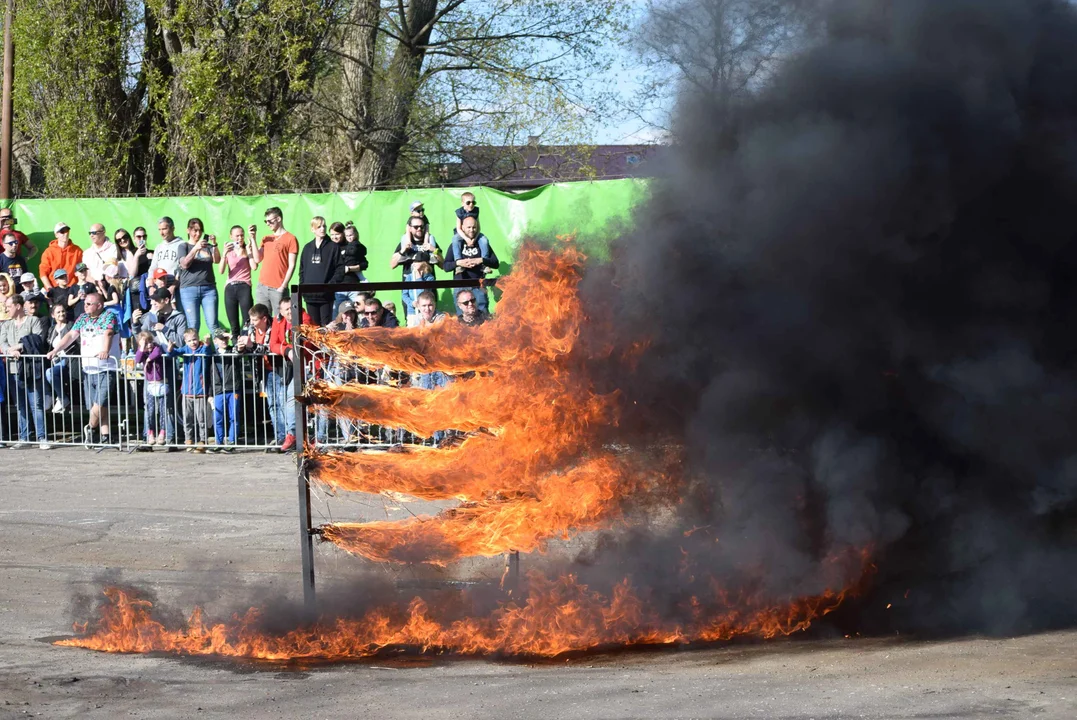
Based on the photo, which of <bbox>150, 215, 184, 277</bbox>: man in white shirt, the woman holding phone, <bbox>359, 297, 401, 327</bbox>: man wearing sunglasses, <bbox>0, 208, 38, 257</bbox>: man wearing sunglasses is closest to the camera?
<bbox>359, 297, 401, 327</bbox>: man wearing sunglasses

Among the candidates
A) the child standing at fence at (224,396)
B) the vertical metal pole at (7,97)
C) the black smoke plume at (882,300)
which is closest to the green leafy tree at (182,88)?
the vertical metal pole at (7,97)

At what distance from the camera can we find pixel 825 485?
22.7 ft

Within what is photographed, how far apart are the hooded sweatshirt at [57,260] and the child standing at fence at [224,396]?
146 inches

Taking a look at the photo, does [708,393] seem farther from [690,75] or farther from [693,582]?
[690,75]

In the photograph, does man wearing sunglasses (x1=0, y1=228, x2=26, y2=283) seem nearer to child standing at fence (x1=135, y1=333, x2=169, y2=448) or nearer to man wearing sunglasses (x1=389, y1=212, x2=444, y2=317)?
child standing at fence (x1=135, y1=333, x2=169, y2=448)

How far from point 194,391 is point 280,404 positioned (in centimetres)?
113

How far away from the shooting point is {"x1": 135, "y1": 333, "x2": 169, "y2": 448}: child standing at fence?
14.3m

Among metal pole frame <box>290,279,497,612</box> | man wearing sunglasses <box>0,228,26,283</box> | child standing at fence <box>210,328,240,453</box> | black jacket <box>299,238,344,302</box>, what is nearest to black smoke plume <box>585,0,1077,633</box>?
metal pole frame <box>290,279,497,612</box>

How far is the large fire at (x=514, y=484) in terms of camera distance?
281 inches

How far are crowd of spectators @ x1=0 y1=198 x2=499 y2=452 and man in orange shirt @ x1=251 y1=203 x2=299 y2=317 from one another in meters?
0.02

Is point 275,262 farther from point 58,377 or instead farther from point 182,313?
point 58,377

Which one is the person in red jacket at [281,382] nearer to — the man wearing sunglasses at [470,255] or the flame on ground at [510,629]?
the man wearing sunglasses at [470,255]

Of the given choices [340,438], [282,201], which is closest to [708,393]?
[340,438]

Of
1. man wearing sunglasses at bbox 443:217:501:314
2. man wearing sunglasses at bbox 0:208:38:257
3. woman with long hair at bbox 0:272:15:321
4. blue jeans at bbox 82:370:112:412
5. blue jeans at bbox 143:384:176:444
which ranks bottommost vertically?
blue jeans at bbox 143:384:176:444
